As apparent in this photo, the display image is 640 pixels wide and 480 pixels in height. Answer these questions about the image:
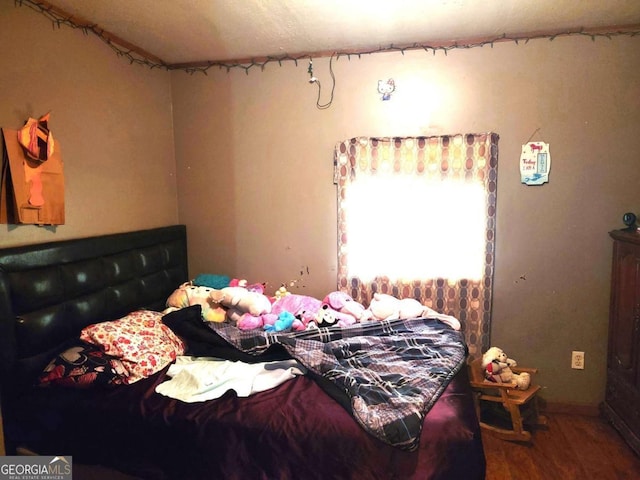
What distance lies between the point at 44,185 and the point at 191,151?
1.16 meters

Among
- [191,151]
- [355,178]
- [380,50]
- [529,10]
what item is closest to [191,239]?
[191,151]

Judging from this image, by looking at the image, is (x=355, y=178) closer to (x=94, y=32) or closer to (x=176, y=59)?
(x=176, y=59)

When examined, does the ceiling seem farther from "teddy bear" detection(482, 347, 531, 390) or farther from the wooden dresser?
"teddy bear" detection(482, 347, 531, 390)

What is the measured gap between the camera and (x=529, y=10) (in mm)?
1993

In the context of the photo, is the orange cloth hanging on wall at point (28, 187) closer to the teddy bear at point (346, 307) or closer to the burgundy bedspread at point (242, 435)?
the burgundy bedspread at point (242, 435)

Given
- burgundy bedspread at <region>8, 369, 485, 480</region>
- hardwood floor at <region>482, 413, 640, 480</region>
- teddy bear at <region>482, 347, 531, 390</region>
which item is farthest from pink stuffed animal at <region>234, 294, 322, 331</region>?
hardwood floor at <region>482, 413, 640, 480</region>

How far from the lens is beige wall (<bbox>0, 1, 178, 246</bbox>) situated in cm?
173

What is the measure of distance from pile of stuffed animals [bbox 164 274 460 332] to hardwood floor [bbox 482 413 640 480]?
2.36ft

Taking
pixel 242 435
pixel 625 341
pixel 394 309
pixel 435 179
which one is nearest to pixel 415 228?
pixel 435 179

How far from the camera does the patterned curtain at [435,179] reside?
2373 millimetres

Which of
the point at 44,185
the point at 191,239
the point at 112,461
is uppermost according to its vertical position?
the point at 44,185

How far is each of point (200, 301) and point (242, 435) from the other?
3.80 ft

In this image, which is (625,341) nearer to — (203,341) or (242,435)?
(242,435)

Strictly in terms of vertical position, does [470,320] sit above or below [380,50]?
below
